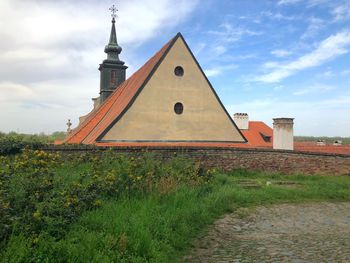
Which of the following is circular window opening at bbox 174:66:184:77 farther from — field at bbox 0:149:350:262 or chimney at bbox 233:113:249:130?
chimney at bbox 233:113:249:130

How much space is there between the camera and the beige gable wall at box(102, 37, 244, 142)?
17578 mm

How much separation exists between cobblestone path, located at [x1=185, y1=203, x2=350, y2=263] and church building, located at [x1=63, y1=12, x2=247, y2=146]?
8.89 metres

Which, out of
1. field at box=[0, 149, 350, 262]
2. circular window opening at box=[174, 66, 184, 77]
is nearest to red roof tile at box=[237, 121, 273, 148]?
circular window opening at box=[174, 66, 184, 77]

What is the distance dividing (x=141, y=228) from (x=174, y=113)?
13121 mm

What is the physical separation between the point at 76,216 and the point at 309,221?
5613 millimetres

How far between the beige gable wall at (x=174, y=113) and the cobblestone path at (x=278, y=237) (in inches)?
352

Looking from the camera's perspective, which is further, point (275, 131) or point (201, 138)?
point (275, 131)

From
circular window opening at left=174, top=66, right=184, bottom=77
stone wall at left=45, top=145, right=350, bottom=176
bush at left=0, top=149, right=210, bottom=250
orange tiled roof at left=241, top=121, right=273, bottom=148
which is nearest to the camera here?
bush at left=0, top=149, right=210, bottom=250

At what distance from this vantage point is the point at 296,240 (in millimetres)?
6785

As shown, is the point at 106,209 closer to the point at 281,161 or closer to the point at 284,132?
the point at 281,161

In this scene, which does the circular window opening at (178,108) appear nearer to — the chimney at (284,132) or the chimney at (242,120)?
the chimney at (284,132)

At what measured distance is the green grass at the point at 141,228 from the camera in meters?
4.42

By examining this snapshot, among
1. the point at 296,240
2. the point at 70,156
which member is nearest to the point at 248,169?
the point at 70,156

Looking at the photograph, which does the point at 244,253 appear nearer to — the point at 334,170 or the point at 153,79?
the point at 334,170
